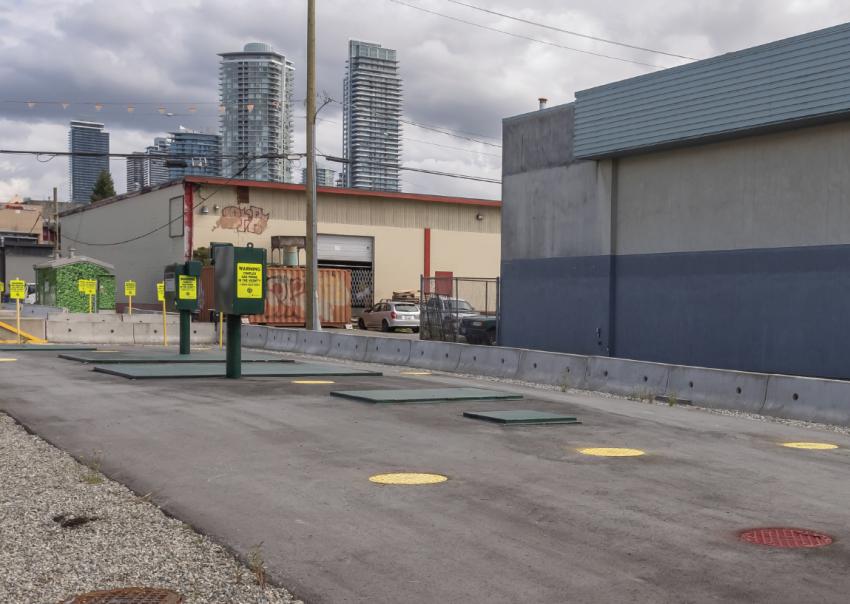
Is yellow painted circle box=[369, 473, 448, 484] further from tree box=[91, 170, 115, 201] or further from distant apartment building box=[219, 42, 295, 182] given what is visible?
tree box=[91, 170, 115, 201]

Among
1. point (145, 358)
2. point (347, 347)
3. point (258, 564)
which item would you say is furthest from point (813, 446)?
point (347, 347)

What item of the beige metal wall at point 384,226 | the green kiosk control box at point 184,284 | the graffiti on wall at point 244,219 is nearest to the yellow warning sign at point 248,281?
the green kiosk control box at point 184,284

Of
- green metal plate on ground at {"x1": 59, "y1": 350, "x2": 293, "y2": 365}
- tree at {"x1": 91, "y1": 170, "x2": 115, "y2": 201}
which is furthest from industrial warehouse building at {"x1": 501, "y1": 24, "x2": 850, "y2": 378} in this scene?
tree at {"x1": 91, "y1": 170, "x2": 115, "y2": 201}

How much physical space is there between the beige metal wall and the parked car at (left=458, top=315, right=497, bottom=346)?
22222mm

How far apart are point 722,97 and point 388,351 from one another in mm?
10382

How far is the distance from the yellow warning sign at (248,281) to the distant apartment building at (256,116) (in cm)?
1726

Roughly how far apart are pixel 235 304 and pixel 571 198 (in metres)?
13.0

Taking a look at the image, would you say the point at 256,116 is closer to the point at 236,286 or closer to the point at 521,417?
the point at 236,286

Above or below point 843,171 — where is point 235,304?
below

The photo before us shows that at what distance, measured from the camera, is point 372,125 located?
5288 centimetres

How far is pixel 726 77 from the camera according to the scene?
21.9 metres

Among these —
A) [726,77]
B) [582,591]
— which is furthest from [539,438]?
[726,77]

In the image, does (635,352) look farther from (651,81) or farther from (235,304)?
(235,304)

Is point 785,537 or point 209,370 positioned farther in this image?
point 209,370
